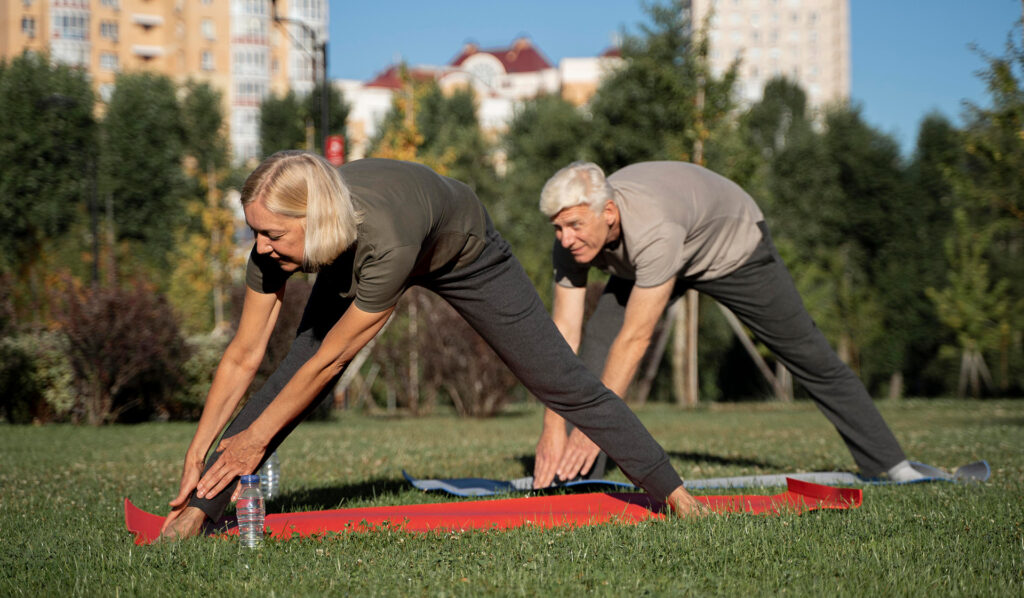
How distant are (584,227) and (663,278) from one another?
0.50 m

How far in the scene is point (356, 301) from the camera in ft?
11.3

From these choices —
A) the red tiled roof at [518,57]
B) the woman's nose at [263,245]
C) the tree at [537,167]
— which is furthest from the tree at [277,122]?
the red tiled roof at [518,57]

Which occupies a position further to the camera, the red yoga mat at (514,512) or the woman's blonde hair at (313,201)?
the red yoga mat at (514,512)

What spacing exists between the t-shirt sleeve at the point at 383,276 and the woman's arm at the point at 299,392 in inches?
1.9

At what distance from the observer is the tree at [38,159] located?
113ft

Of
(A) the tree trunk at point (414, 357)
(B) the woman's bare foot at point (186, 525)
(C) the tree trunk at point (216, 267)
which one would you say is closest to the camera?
(B) the woman's bare foot at point (186, 525)

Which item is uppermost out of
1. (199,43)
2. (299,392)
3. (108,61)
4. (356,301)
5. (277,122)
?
(199,43)

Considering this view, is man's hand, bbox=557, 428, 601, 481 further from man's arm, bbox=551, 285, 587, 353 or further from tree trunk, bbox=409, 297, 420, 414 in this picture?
tree trunk, bbox=409, 297, 420, 414

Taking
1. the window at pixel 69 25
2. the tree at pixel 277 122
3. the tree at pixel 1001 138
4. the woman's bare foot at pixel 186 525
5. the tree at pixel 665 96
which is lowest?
the woman's bare foot at pixel 186 525

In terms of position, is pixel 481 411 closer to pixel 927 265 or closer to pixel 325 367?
pixel 325 367

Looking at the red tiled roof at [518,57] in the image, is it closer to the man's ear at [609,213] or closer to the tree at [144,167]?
the tree at [144,167]

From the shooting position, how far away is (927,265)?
35000 millimetres

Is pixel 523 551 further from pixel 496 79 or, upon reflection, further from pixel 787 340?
pixel 496 79

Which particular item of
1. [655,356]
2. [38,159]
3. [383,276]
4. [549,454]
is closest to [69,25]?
[38,159]
